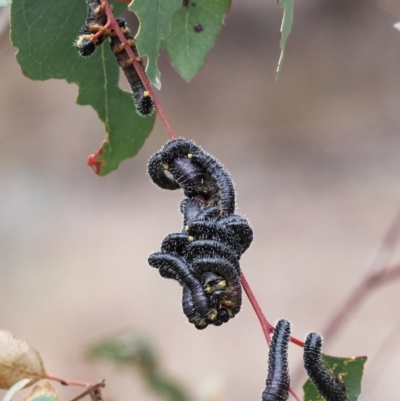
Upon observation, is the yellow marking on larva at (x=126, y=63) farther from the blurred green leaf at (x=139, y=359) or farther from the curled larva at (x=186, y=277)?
the blurred green leaf at (x=139, y=359)

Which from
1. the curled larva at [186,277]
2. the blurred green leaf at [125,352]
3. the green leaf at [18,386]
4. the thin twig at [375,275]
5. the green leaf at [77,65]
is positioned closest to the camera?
the curled larva at [186,277]

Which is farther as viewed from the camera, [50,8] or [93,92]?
[93,92]

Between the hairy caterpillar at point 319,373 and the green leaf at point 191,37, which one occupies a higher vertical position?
the green leaf at point 191,37

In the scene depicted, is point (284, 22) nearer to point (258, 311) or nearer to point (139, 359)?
point (258, 311)

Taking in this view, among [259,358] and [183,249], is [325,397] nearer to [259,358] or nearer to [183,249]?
[183,249]

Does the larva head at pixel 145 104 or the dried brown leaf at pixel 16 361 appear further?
the dried brown leaf at pixel 16 361

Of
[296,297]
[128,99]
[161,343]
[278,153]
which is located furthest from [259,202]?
[128,99]

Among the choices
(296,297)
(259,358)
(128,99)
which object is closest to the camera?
(128,99)

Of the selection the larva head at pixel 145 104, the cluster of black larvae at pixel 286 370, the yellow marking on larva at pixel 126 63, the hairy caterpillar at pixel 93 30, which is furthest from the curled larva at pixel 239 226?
the hairy caterpillar at pixel 93 30

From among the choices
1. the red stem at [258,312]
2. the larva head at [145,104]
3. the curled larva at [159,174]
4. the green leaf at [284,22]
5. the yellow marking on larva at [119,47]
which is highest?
Result: the yellow marking on larva at [119,47]
